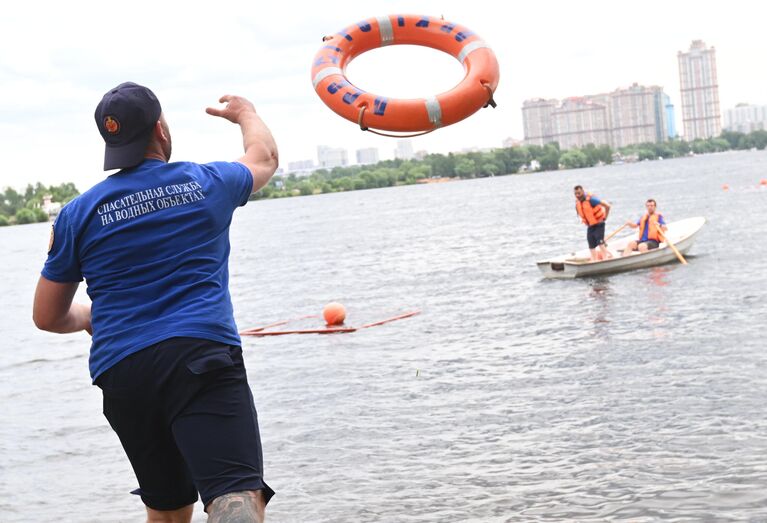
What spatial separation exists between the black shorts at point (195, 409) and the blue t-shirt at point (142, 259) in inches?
1.9

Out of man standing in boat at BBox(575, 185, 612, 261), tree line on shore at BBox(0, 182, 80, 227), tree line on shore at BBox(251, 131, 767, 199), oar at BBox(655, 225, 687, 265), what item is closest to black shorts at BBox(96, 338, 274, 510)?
man standing in boat at BBox(575, 185, 612, 261)

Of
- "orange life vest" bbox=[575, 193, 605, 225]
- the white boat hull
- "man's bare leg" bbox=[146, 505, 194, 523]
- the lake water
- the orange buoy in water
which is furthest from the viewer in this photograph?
the white boat hull

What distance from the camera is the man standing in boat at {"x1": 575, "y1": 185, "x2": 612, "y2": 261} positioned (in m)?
21.1

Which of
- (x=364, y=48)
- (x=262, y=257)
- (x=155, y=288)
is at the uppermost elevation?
(x=364, y=48)

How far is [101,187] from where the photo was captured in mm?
3113

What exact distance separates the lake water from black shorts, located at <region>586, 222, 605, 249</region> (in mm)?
799

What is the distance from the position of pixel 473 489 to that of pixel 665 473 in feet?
4.81

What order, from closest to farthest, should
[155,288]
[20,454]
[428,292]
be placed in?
[155,288] < [20,454] < [428,292]

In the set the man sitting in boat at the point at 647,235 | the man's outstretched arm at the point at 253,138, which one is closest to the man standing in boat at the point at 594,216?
the man sitting in boat at the point at 647,235

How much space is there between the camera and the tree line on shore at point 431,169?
101 m

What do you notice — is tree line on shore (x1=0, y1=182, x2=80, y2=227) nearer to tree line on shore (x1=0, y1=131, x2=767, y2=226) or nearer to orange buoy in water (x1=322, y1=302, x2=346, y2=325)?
tree line on shore (x1=0, y1=131, x2=767, y2=226)

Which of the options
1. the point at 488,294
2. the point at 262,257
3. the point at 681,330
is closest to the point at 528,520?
the point at 681,330

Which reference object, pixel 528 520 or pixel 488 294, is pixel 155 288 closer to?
pixel 528 520

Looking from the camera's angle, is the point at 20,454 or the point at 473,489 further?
the point at 20,454
